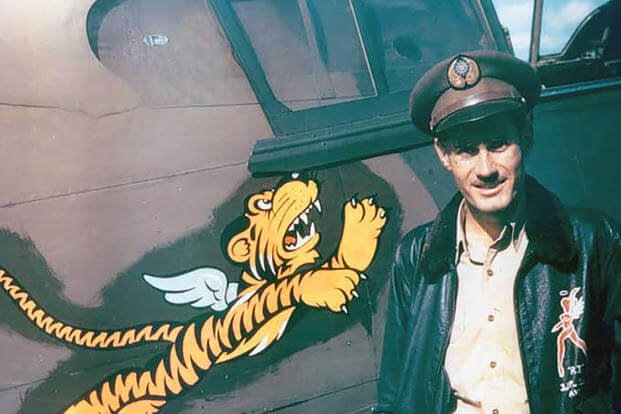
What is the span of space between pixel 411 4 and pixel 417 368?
139 cm

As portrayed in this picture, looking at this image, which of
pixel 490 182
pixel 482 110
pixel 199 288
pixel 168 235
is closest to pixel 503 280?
pixel 490 182

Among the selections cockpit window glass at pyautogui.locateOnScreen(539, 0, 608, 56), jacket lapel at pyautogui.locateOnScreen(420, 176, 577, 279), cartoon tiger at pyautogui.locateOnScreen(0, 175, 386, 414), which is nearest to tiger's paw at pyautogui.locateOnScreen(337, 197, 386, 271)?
cartoon tiger at pyautogui.locateOnScreen(0, 175, 386, 414)

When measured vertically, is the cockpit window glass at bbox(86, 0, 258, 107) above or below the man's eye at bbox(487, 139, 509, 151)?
above

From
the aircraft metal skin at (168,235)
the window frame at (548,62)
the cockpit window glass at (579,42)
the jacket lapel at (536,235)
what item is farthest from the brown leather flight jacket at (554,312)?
the cockpit window glass at (579,42)

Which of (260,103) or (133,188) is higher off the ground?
(260,103)

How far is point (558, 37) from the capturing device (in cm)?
237

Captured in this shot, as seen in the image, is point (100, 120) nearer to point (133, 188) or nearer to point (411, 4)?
point (133, 188)

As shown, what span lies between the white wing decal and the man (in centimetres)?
63

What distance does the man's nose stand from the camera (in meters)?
1.58

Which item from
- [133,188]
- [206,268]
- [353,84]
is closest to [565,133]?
[353,84]

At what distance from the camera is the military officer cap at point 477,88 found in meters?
1.58

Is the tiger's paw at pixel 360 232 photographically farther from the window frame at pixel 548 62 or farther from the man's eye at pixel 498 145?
the window frame at pixel 548 62

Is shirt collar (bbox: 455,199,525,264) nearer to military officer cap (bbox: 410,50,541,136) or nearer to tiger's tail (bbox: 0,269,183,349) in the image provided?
military officer cap (bbox: 410,50,541,136)

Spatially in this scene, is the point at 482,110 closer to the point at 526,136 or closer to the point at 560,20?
the point at 526,136
